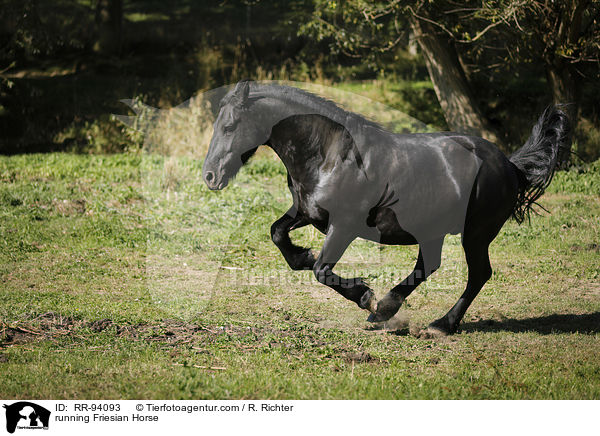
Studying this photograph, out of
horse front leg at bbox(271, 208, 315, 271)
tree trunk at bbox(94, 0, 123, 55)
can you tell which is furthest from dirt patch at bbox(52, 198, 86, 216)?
tree trunk at bbox(94, 0, 123, 55)

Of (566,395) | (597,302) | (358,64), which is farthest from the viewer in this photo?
(358,64)

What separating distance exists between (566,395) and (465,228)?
1.79m

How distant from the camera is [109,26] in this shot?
21.1m

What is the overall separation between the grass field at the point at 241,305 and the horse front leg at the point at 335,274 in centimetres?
41

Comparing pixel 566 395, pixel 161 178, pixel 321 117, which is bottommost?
pixel 161 178

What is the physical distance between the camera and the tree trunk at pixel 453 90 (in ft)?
47.4

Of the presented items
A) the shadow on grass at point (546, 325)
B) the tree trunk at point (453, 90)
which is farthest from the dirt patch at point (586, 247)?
the tree trunk at point (453, 90)

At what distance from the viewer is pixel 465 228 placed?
6160mm

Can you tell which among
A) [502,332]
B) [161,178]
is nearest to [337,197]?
[502,332]

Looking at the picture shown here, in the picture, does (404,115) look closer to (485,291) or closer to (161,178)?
(161,178)
